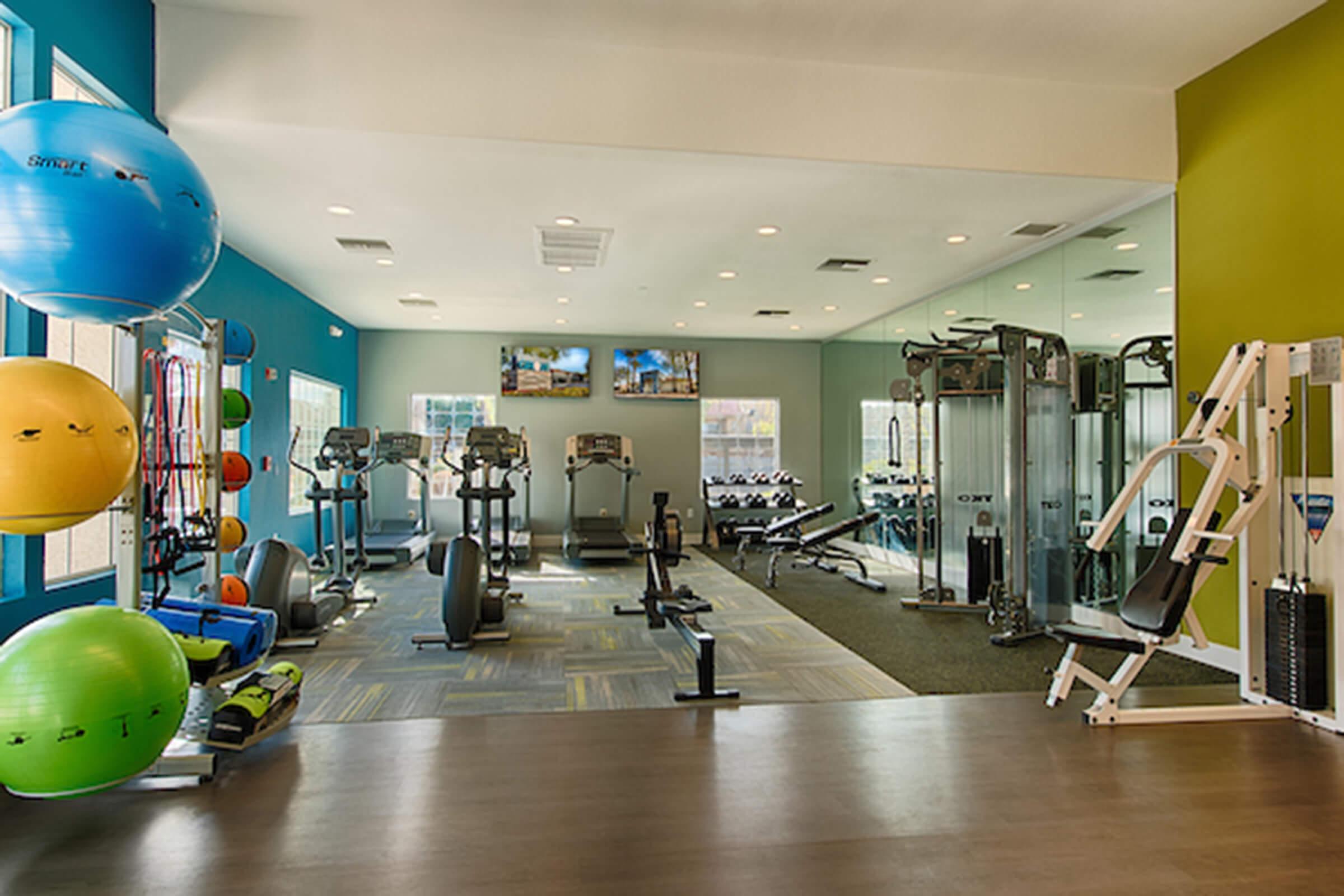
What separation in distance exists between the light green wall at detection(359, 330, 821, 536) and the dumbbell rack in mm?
305

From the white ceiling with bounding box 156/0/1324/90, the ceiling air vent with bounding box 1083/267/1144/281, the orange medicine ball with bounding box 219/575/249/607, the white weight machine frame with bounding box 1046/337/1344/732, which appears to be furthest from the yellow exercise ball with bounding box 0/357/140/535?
the ceiling air vent with bounding box 1083/267/1144/281

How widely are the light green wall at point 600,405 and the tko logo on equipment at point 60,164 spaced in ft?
27.5

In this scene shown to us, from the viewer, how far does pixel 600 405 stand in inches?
408

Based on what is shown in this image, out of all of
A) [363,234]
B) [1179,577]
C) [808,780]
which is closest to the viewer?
[808,780]

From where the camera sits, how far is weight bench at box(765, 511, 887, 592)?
22.9 feet

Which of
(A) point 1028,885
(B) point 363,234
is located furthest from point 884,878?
(B) point 363,234

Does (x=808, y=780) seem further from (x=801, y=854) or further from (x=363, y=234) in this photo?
(x=363, y=234)

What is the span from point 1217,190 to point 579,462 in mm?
7605

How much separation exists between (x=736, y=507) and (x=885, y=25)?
696 centimetres

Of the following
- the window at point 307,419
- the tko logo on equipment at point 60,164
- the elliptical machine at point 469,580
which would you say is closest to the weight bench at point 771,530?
the elliptical machine at point 469,580

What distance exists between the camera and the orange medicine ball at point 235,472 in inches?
166

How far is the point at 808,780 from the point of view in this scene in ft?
8.86

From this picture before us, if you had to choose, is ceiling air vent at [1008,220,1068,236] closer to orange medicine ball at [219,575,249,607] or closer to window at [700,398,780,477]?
→ window at [700,398,780,477]

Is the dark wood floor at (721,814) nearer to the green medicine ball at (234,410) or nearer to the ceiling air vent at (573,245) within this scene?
the green medicine ball at (234,410)
